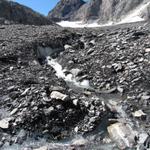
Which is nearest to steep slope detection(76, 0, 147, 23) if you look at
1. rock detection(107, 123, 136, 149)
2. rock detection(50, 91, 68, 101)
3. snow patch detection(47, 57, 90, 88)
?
snow patch detection(47, 57, 90, 88)

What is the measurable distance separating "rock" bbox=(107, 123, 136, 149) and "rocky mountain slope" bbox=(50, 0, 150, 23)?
100 m

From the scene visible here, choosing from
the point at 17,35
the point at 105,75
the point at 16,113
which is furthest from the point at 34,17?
the point at 16,113

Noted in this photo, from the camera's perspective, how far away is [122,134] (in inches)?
572

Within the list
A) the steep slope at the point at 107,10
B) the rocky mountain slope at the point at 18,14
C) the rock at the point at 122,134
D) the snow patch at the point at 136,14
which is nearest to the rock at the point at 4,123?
the rock at the point at 122,134

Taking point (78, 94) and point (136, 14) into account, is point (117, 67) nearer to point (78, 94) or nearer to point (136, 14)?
point (78, 94)

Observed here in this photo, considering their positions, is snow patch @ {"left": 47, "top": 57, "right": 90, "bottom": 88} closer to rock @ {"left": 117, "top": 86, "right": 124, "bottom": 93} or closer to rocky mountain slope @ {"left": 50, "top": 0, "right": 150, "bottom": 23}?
rock @ {"left": 117, "top": 86, "right": 124, "bottom": 93}

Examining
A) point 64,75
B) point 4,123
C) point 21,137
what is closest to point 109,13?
point 64,75

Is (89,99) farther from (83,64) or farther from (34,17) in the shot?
(34,17)

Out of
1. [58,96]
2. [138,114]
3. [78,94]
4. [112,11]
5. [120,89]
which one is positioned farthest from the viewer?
[112,11]

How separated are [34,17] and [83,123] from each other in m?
65.0

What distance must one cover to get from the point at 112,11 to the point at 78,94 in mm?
139479

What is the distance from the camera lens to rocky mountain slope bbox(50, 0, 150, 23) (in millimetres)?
125288

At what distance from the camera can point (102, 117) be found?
1577 cm

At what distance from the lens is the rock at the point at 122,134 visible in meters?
14.0
